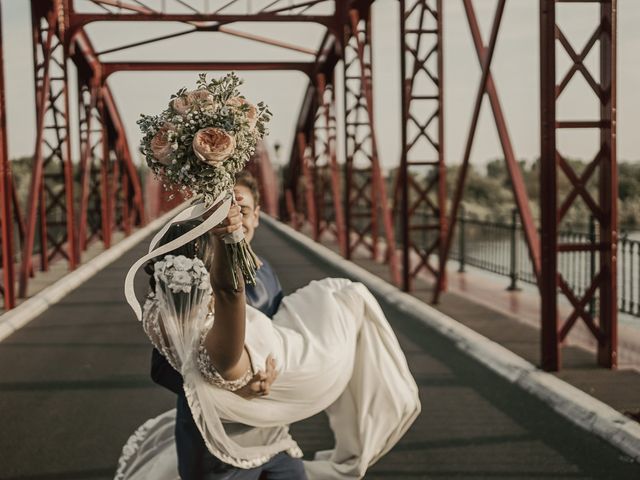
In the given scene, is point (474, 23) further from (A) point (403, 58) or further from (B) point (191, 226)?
(B) point (191, 226)

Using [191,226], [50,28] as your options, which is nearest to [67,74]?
[50,28]

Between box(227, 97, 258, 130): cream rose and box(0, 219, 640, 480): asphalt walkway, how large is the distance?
1107 millimetres

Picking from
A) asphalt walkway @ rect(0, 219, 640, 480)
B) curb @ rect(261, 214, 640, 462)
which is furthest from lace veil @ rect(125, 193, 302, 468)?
A: curb @ rect(261, 214, 640, 462)

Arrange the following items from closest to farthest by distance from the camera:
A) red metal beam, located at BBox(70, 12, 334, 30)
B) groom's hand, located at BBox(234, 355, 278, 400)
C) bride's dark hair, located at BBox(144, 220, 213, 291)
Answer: bride's dark hair, located at BBox(144, 220, 213, 291) < groom's hand, located at BBox(234, 355, 278, 400) < red metal beam, located at BBox(70, 12, 334, 30)

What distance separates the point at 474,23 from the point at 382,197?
23.5 ft

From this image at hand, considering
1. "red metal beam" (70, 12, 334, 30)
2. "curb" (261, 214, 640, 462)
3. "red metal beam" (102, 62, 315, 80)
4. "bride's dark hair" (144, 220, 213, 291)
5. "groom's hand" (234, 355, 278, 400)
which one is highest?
"red metal beam" (70, 12, 334, 30)

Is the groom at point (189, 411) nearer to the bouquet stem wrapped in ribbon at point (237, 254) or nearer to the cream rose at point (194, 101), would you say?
the bouquet stem wrapped in ribbon at point (237, 254)

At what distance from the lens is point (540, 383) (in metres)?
6.42

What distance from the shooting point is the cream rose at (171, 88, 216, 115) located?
2691mm

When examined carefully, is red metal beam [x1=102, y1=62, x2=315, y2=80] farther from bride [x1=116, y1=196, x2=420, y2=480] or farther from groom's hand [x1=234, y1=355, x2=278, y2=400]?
groom's hand [x1=234, y1=355, x2=278, y2=400]

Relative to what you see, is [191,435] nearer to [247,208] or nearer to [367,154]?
[247,208]

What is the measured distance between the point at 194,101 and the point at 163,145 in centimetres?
18

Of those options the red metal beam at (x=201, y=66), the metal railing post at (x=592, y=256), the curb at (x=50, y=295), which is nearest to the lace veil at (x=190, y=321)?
the metal railing post at (x=592, y=256)

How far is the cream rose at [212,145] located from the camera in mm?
2555
